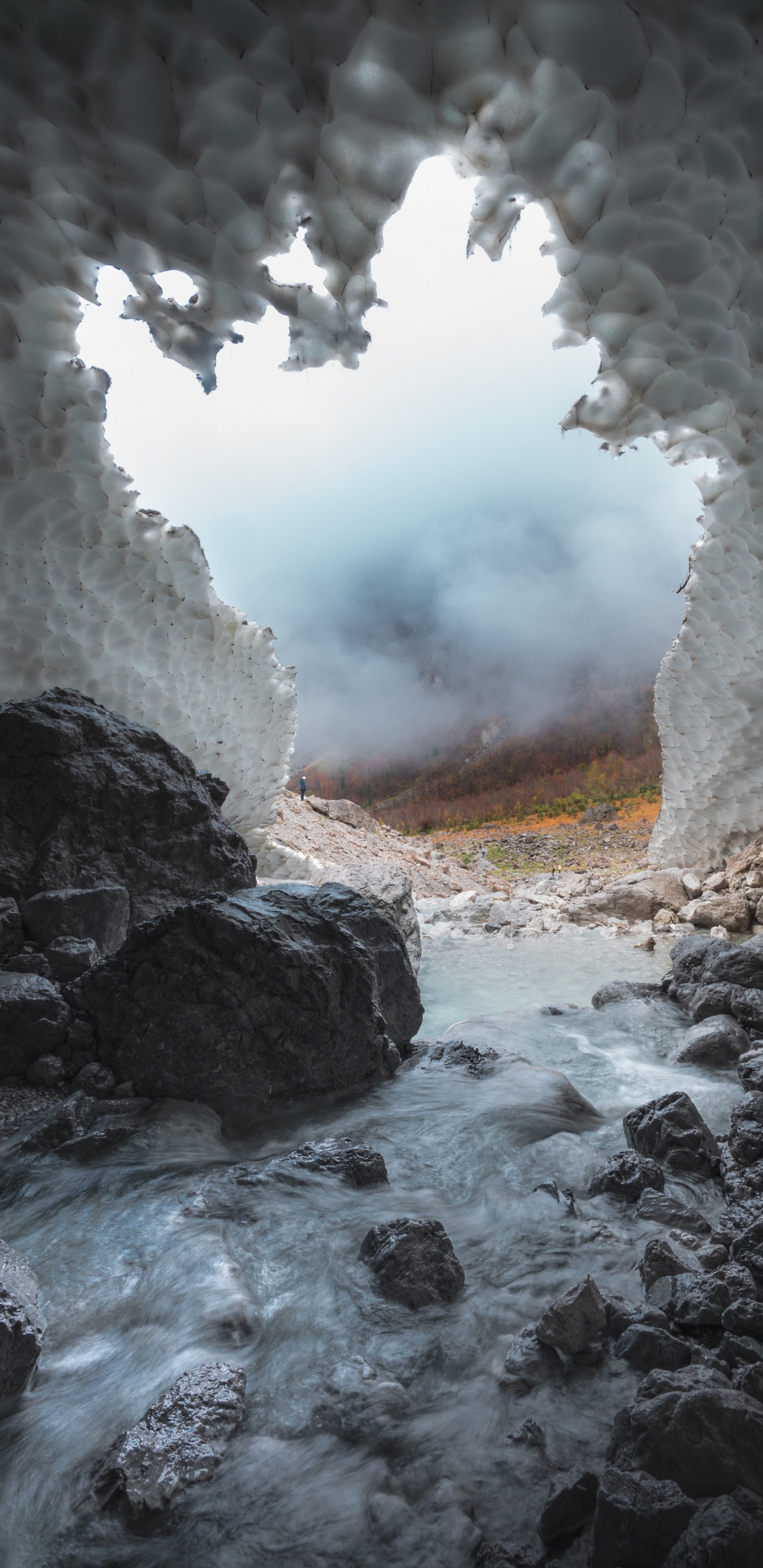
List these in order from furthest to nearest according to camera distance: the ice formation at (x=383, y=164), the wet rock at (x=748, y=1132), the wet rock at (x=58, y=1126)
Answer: the wet rock at (x=58, y=1126), the wet rock at (x=748, y=1132), the ice formation at (x=383, y=164)

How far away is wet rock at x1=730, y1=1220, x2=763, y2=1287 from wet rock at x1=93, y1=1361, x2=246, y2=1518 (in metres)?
1.50

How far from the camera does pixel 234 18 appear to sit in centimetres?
247

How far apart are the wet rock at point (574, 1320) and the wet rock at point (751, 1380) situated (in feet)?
1.22

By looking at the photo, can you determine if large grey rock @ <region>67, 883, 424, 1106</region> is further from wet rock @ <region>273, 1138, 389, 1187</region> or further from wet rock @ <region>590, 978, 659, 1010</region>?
wet rock @ <region>590, 978, 659, 1010</region>

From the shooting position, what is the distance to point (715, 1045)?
447 cm

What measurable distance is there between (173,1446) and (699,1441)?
119cm

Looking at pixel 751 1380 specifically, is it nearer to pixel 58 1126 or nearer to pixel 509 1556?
pixel 509 1556

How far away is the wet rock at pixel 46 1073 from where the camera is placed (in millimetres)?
3486

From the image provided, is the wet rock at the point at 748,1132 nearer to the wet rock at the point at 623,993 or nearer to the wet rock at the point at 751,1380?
the wet rock at the point at 751,1380

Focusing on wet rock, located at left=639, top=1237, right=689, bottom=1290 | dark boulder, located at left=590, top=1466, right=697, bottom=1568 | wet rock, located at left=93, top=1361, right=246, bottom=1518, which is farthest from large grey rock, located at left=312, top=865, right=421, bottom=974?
dark boulder, located at left=590, top=1466, right=697, bottom=1568

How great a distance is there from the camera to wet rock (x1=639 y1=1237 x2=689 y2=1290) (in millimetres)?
2162

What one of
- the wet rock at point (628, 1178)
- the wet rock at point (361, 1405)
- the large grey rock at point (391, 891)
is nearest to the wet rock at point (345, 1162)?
the wet rock at point (628, 1178)

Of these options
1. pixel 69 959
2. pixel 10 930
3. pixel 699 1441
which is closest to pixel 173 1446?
pixel 699 1441

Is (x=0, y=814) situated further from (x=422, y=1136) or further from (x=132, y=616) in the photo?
(x=422, y=1136)
